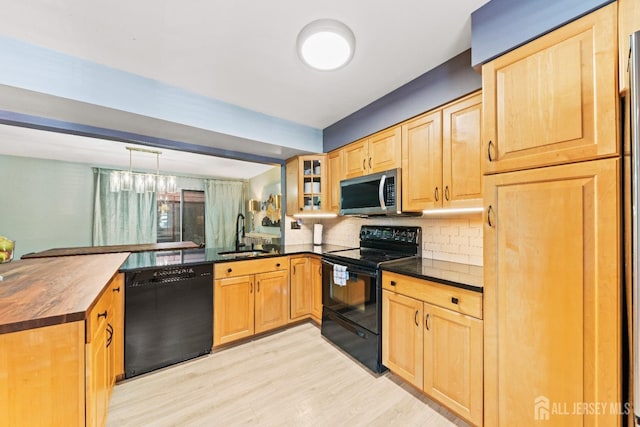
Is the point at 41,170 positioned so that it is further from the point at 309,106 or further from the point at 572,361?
the point at 572,361

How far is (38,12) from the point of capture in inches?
51.5

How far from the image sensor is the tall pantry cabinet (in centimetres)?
95

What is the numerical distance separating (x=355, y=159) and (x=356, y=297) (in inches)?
56.1

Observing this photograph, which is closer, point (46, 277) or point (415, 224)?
point (46, 277)

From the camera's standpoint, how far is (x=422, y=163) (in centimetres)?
198

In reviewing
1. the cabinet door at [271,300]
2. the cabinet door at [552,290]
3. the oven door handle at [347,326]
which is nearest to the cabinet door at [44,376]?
the cabinet door at [271,300]

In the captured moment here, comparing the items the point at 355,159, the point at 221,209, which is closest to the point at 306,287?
the point at 355,159

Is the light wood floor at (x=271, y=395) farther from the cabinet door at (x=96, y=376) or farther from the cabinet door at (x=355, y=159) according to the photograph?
the cabinet door at (x=355, y=159)

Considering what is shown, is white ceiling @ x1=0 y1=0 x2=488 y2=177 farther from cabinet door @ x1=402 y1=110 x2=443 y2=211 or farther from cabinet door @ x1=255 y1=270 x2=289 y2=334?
cabinet door @ x1=255 y1=270 x2=289 y2=334

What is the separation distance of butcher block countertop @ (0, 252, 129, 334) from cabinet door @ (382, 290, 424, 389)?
1.78 meters

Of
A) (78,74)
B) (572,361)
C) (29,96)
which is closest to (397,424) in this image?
(572,361)

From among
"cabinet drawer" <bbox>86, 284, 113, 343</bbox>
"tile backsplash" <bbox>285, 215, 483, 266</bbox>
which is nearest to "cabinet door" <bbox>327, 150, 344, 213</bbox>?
"tile backsplash" <bbox>285, 215, 483, 266</bbox>

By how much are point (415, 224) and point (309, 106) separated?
62.5 inches

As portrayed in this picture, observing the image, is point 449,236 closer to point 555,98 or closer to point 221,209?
point 555,98
